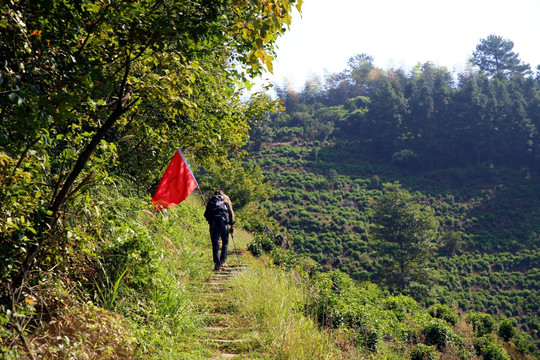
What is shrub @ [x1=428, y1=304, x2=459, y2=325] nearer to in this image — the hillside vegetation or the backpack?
the hillside vegetation

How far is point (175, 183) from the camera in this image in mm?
5898

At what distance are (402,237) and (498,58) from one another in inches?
2678

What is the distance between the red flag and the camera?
5848 millimetres

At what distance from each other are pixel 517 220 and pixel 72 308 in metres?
54.1

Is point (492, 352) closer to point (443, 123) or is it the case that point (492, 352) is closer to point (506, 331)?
point (506, 331)

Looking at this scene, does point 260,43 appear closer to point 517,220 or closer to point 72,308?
point 72,308

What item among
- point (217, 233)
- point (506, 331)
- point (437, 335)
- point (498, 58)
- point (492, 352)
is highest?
point (498, 58)

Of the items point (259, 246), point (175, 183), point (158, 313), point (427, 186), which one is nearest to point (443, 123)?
point (427, 186)

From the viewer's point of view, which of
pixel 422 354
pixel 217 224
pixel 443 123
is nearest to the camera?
pixel 422 354

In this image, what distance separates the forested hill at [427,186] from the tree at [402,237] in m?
0.11

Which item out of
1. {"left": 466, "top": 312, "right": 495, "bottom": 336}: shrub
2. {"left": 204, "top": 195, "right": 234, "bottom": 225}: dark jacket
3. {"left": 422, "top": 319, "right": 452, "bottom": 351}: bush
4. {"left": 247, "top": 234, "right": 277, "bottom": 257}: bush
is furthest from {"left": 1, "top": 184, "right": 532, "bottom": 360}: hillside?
{"left": 466, "top": 312, "right": 495, "bottom": 336}: shrub

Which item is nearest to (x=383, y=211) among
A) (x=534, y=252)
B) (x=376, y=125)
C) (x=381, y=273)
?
(x=381, y=273)

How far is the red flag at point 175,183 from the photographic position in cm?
585

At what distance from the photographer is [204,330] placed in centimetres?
421
